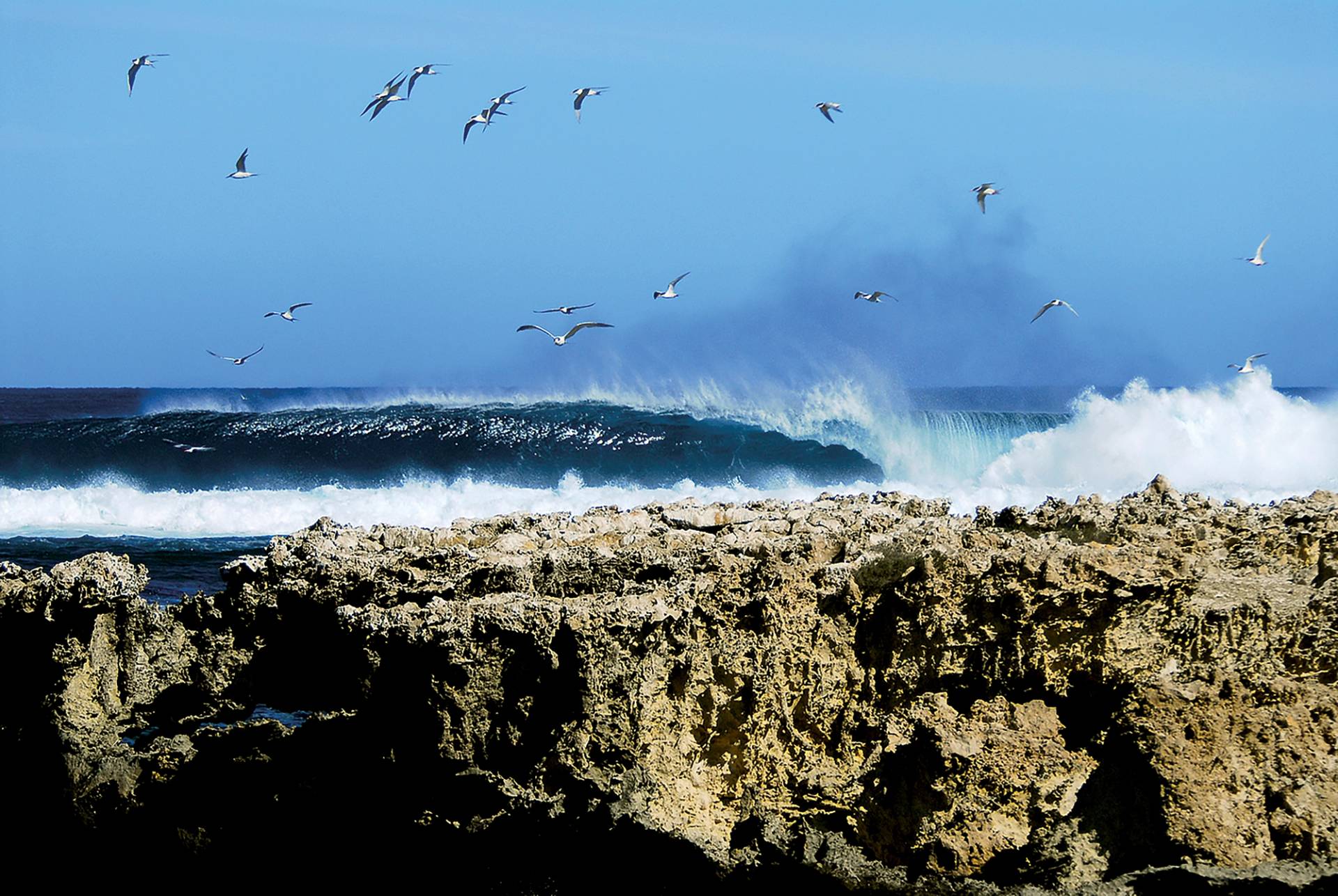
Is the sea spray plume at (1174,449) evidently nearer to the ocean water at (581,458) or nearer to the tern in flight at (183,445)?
the ocean water at (581,458)

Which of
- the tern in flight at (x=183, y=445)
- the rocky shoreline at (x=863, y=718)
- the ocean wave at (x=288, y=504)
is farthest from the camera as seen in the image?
the tern in flight at (x=183, y=445)

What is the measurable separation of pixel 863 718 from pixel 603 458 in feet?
58.4

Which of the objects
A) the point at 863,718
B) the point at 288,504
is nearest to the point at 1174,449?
the point at 288,504

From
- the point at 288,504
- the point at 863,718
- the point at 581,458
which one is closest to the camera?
the point at 863,718

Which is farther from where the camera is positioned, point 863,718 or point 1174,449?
point 1174,449

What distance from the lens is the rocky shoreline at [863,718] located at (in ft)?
12.8

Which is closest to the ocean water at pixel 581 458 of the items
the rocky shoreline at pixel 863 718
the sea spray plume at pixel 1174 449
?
the sea spray plume at pixel 1174 449

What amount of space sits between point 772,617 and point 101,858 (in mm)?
2837

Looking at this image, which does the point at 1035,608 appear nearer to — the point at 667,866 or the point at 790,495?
the point at 667,866

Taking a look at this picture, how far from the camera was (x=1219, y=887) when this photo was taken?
12.7 ft

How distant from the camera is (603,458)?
71.7ft

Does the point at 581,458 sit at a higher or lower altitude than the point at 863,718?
higher

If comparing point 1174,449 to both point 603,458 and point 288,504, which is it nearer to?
point 603,458

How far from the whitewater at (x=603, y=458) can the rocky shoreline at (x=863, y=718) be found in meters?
11.3
